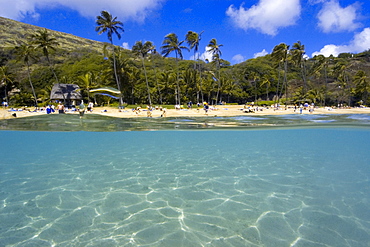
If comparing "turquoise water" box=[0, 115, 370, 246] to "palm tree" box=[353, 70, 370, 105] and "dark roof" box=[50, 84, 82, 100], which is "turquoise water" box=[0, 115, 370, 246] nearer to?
"dark roof" box=[50, 84, 82, 100]

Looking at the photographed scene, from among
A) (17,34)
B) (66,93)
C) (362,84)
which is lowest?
(66,93)

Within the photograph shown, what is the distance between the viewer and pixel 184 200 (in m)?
6.58

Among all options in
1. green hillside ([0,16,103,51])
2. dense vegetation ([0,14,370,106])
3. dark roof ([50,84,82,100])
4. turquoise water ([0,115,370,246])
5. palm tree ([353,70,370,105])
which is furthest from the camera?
green hillside ([0,16,103,51])

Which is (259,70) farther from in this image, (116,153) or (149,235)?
(149,235)

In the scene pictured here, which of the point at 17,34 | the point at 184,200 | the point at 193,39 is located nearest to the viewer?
the point at 184,200

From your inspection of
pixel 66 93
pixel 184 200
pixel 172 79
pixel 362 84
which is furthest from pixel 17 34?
pixel 184 200

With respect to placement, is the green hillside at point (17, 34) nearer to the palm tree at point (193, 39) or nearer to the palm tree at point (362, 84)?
the palm tree at point (193, 39)

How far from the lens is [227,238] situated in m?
4.70

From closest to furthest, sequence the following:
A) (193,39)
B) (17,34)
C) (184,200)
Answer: (184,200), (193,39), (17,34)

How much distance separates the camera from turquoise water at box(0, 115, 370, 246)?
15.8 feet

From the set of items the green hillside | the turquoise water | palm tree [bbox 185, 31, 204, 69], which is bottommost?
the turquoise water

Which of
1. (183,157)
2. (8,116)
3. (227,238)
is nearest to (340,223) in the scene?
(227,238)

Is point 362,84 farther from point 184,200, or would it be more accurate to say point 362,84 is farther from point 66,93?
point 66,93

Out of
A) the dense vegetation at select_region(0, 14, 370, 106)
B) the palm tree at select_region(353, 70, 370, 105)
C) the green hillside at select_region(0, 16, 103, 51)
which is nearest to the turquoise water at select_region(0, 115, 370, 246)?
the dense vegetation at select_region(0, 14, 370, 106)
